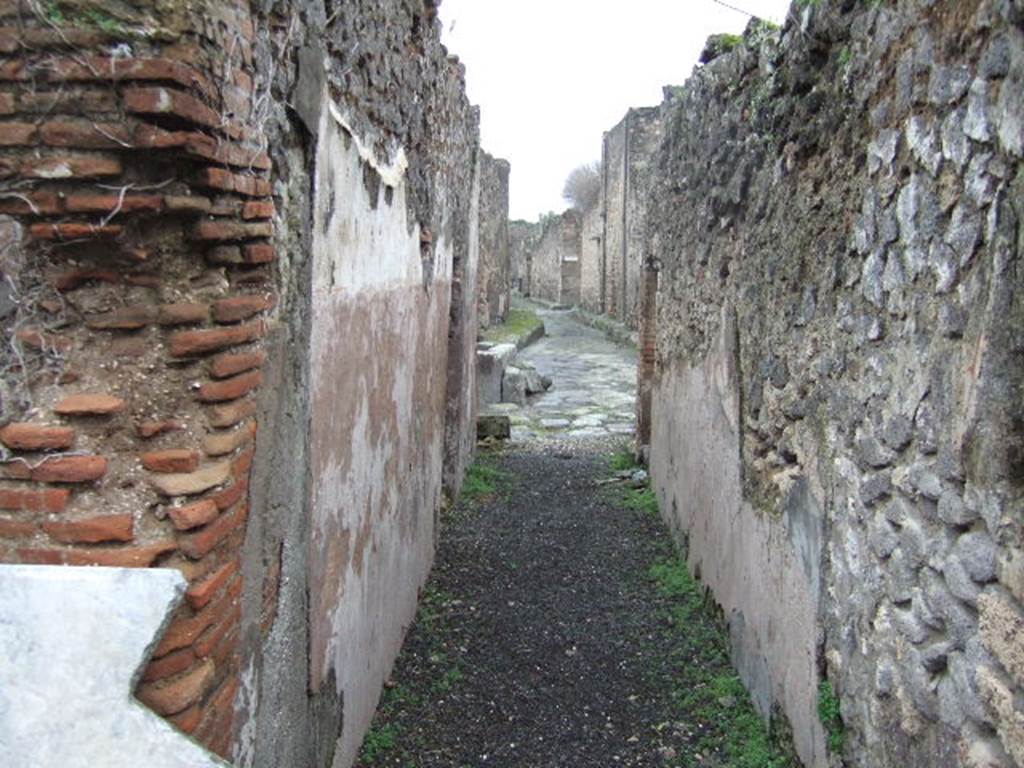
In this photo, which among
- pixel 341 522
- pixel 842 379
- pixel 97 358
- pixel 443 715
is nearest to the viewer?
pixel 97 358

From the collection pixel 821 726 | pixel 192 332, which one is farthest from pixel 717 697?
pixel 192 332

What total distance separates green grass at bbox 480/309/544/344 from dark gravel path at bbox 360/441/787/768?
9.21m

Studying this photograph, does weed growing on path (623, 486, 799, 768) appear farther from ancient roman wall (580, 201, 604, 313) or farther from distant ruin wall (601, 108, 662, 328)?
ancient roman wall (580, 201, 604, 313)

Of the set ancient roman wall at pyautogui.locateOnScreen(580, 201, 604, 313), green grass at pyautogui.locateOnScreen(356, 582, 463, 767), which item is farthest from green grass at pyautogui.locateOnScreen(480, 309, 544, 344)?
green grass at pyautogui.locateOnScreen(356, 582, 463, 767)

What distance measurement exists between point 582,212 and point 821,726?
90.5 ft

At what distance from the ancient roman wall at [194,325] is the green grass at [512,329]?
12.4 meters

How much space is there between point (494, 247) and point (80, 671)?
728 inches

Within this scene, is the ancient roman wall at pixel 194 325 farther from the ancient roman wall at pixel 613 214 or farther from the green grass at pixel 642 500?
the ancient roman wall at pixel 613 214

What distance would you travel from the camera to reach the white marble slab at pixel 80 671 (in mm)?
1385

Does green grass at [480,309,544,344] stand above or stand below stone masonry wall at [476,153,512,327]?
below

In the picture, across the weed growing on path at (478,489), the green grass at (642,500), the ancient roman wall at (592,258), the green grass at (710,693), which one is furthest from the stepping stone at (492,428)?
the ancient roman wall at (592,258)

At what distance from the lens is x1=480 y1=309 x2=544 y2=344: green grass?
16.3 m

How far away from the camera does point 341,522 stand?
3.08 m

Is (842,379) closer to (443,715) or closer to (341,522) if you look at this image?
(341,522)
